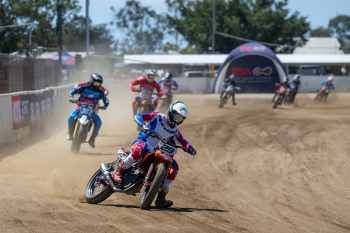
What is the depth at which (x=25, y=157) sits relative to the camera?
489 inches

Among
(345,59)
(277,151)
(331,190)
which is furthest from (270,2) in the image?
(331,190)

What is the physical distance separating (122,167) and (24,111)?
8464 mm

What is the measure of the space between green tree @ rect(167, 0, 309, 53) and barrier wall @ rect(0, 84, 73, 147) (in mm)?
50760

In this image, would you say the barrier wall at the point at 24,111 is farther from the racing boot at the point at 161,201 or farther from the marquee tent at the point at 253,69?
the marquee tent at the point at 253,69

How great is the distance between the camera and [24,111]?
610 inches

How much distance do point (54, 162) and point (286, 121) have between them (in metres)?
12.0

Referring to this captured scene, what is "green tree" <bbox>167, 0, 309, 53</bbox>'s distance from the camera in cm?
6794

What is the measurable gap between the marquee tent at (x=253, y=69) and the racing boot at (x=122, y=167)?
37.3 metres

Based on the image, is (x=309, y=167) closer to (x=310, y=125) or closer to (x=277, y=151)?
(x=277, y=151)

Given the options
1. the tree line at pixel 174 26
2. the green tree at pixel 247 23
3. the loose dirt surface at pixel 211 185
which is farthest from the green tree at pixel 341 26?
the loose dirt surface at pixel 211 185

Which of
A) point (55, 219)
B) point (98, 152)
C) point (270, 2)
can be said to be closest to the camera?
point (55, 219)

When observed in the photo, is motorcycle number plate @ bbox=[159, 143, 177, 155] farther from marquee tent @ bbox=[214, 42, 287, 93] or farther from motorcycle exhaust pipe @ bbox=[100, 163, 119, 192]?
marquee tent @ bbox=[214, 42, 287, 93]

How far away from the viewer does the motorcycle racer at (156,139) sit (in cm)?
767

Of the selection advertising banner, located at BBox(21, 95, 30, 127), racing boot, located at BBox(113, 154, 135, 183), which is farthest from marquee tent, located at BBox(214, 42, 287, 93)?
racing boot, located at BBox(113, 154, 135, 183)
